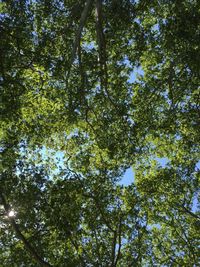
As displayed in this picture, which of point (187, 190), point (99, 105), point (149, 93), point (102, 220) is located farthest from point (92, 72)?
point (187, 190)

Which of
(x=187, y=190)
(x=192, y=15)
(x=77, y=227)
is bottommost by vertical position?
(x=77, y=227)

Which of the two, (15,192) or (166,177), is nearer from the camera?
(15,192)

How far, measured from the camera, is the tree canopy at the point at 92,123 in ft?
50.9

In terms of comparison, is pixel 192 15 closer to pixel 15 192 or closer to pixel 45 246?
pixel 15 192

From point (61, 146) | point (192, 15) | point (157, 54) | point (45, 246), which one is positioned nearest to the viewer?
point (192, 15)

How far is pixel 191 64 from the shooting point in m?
15.5

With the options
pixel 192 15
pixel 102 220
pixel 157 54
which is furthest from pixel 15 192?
pixel 192 15

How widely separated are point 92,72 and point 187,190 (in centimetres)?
967

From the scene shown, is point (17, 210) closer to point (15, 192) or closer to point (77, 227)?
point (15, 192)

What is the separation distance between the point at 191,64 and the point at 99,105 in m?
4.98

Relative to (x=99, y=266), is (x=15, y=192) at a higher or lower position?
higher

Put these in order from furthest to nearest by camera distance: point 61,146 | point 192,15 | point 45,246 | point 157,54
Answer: point 61,146
point 157,54
point 45,246
point 192,15

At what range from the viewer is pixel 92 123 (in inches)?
734

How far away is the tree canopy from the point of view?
1551 cm
